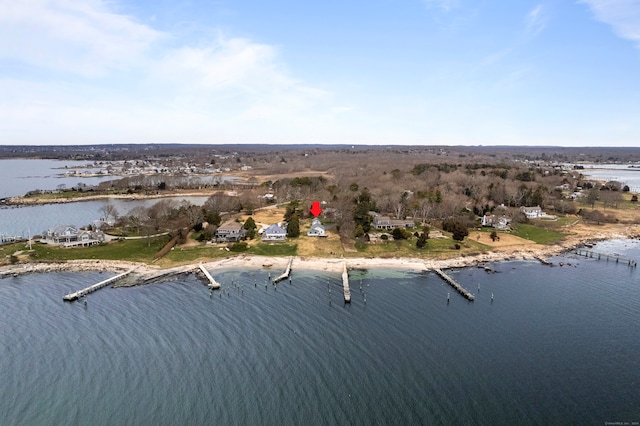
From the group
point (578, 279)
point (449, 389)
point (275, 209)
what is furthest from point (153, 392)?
point (275, 209)

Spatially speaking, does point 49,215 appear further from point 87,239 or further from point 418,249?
point 418,249

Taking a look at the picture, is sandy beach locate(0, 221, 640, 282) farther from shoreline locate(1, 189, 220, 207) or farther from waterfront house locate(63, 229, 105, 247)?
shoreline locate(1, 189, 220, 207)

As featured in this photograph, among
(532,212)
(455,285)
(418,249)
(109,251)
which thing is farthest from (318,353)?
(532,212)

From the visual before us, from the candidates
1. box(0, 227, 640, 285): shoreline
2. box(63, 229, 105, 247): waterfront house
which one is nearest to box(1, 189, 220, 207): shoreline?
box(63, 229, 105, 247): waterfront house

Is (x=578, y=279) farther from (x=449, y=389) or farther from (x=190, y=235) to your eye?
(x=190, y=235)

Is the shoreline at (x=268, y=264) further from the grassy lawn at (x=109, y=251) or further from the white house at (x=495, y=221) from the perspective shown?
the white house at (x=495, y=221)
